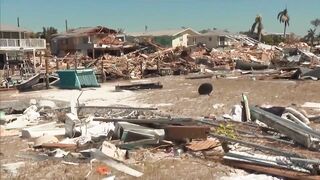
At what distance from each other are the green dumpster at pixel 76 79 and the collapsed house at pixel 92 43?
31.0 meters

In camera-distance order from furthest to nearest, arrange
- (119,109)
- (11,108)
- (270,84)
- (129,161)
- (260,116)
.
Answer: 1. (270,84)
2. (11,108)
3. (119,109)
4. (260,116)
5. (129,161)

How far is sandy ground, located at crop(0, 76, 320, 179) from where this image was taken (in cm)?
821

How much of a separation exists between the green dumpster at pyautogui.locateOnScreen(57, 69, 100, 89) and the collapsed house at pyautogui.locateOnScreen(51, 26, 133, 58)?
31.0 metres

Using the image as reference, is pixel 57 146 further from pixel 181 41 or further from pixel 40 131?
pixel 181 41

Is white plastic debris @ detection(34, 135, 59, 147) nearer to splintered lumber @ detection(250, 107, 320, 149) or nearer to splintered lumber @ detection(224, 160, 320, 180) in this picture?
splintered lumber @ detection(224, 160, 320, 180)

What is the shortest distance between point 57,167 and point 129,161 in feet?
4.58

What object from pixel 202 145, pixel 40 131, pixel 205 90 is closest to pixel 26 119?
pixel 40 131

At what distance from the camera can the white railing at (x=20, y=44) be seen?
45.3 metres

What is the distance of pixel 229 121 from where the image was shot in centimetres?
1166

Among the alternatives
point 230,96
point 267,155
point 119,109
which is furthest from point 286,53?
point 267,155

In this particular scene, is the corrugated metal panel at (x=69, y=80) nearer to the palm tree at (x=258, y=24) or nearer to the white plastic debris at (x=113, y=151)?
the white plastic debris at (x=113, y=151)

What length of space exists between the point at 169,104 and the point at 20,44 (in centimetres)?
3263

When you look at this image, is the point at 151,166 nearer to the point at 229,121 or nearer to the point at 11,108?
the point at 229,121

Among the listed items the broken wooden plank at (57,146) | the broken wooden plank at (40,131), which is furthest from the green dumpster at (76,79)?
the broken wooden plank at (57,146)
